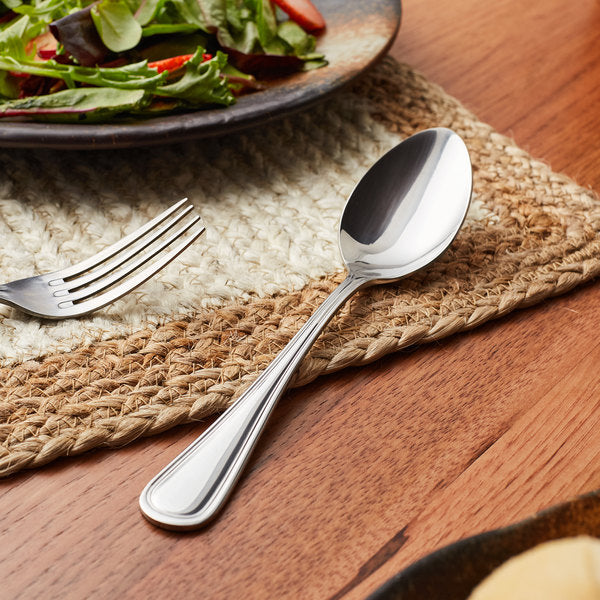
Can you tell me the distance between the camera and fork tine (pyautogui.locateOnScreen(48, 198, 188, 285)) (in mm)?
559

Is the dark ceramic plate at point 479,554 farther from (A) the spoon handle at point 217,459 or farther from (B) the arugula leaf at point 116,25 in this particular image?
(B) the arugula leaf at point 116,25

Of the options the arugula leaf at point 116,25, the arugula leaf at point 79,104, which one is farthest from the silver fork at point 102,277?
the arugula leaf at point 116,25

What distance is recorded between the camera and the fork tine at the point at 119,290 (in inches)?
21.1

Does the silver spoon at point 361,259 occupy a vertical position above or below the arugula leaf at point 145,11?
below

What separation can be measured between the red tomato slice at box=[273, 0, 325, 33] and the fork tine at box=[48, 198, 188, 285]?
392 millimetres

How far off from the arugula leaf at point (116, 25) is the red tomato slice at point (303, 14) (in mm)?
216

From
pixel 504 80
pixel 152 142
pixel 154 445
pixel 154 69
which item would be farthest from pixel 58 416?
pixel 504 80

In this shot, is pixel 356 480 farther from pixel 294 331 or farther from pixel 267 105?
pixel 267 105

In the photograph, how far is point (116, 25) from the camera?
2.44 feet

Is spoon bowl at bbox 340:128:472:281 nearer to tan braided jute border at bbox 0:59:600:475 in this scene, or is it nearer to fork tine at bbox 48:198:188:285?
tan braided jute border at bbox 0:59:600:475

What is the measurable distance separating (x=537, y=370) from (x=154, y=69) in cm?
52

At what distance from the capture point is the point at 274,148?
760mm

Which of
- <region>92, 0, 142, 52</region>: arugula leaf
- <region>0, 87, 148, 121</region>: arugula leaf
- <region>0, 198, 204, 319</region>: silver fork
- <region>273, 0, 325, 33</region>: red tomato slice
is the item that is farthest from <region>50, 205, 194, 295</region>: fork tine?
<region>273, 0, 325, 33</region>: red tomato slice

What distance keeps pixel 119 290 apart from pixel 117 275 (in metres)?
0.02
